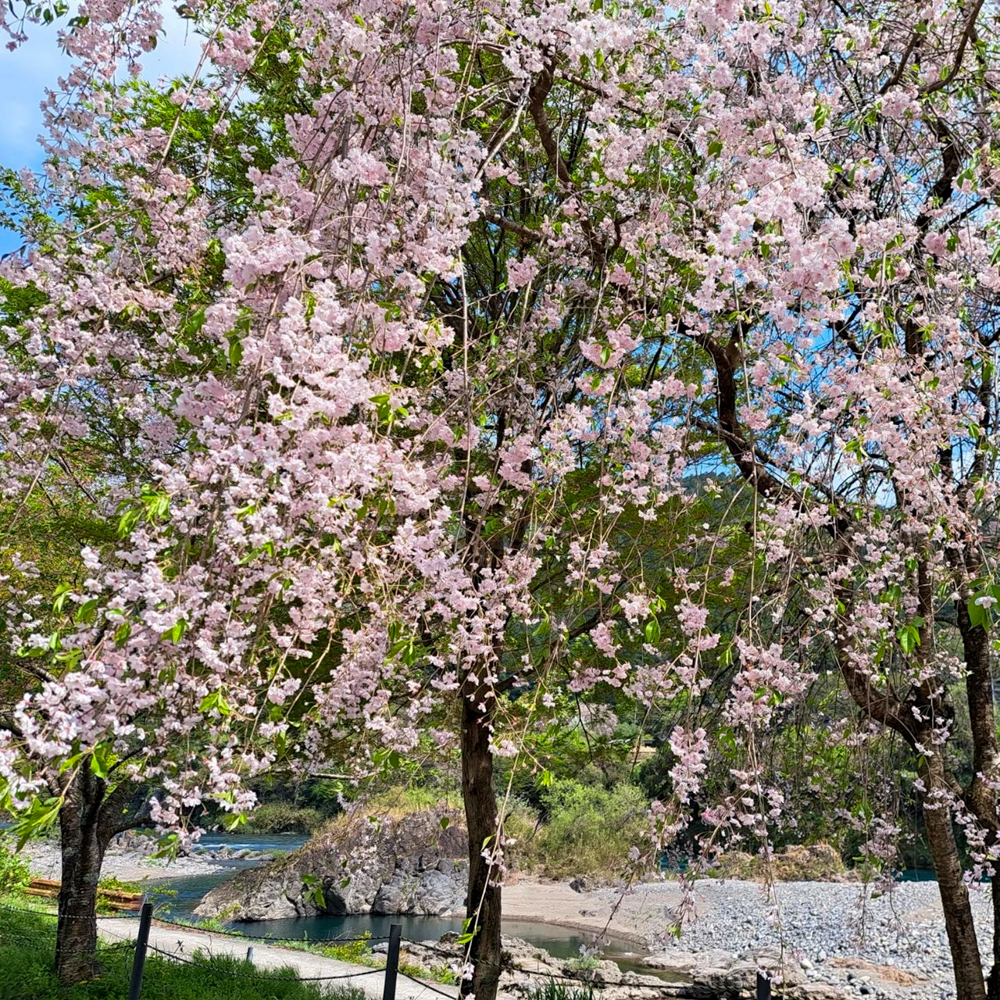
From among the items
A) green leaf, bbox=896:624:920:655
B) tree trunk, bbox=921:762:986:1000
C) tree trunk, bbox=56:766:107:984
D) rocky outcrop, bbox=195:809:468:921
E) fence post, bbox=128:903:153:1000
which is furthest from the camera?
rocky outcrop, bbox=195:809:468:921

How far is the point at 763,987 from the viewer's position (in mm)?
3605

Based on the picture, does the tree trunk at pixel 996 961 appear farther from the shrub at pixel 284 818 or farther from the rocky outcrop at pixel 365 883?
the shrub at pixel 284 818

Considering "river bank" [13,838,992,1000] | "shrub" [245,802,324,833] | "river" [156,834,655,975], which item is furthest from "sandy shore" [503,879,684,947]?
"shrub" [245,802,324,833]

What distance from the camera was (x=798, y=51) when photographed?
3.11m

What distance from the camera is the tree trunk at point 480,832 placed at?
5.20 meters

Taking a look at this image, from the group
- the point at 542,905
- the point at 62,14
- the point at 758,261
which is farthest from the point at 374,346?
the point at 542,905

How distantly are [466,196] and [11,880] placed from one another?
43.5 ft

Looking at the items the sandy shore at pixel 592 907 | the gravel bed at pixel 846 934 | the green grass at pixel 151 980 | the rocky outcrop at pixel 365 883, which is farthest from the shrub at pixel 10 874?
the gravel bed at pixel 846 934

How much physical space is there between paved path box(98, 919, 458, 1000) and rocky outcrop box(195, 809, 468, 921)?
10.4 ft

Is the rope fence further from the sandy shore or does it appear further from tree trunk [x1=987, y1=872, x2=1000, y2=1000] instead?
the sandy shore

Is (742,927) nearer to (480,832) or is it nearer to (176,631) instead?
(480,832)

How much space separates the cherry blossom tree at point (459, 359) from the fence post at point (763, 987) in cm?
71

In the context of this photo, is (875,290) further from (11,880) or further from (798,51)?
(11,880)

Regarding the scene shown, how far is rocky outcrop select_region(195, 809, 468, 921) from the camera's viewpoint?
15.1 metres
